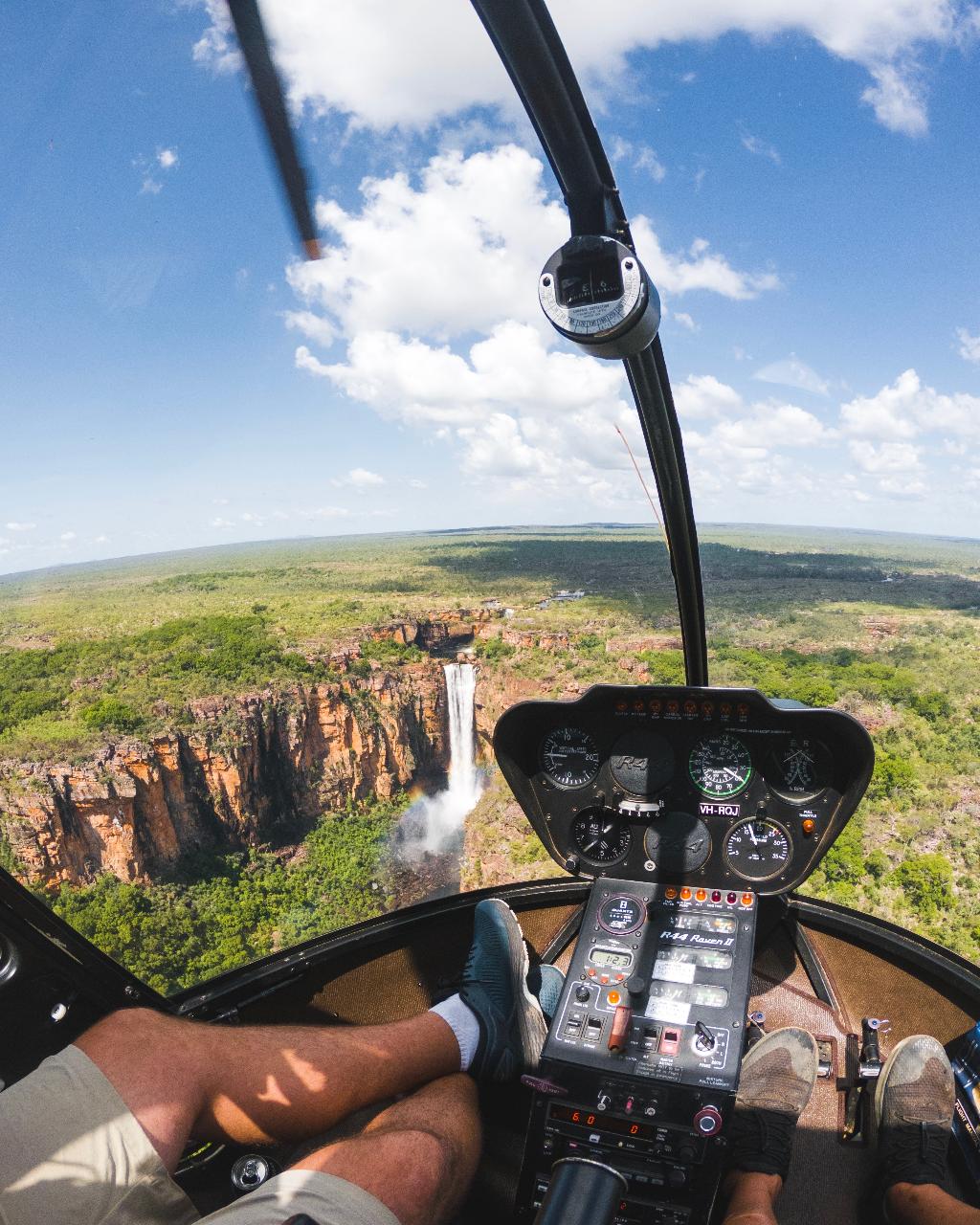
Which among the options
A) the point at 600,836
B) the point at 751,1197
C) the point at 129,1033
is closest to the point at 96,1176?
the point at 129,1033

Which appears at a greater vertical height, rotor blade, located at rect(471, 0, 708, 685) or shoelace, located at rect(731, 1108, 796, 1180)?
rotor blade, located at rect(471, 0, 708, 685)

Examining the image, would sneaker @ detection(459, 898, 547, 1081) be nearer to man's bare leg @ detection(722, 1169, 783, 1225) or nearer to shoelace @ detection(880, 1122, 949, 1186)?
man's bare leg @ detection(722, 1169, 783, 1225)

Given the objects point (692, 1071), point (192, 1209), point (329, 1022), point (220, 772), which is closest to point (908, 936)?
point (692, 1071)

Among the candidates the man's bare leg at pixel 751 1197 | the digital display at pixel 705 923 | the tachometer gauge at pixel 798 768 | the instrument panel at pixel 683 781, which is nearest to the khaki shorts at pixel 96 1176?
the man's bare leg at pixel 751 1197

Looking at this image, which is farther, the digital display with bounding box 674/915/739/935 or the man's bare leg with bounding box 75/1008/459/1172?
the digital display with bounding box 674/915/739/935

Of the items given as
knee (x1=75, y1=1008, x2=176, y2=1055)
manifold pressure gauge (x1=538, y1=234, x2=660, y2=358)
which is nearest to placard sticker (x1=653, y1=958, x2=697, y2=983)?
knee (x1=75, y1=1008, x2=176, y2=1055)

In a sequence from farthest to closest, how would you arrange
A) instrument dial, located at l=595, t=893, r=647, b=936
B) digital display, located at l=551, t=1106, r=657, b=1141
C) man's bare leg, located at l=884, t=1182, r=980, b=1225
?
instrument dial, located at l=595, t=893, r=647, b=936 → digital display, located at l=551, t=1106, r=657, b=1141 → man's bare leg, located at l=884, t=1182, r=980, b=1225

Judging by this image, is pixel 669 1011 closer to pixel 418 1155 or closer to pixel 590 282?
pixel 418 1155

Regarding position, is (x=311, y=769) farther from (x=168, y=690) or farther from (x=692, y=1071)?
(x=692, y=1071)
